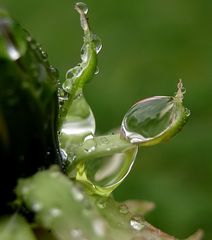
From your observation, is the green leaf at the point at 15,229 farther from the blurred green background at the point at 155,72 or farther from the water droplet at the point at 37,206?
the blurred green background at the point at 155,72

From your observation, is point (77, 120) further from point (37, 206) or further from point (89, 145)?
point (37, 206)

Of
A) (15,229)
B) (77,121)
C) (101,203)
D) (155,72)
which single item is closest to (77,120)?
(77,121)

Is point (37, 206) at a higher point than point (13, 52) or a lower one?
lower

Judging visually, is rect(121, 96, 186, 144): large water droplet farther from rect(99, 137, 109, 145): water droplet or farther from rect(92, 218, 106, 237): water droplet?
rect(92, 218, 106, 237): water droplet

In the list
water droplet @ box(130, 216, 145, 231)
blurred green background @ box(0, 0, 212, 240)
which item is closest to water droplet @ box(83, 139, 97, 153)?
water droplet @ box(130, 216, 145, 231)

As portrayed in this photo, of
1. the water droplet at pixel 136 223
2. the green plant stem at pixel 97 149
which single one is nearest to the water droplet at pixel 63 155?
the green plant stem at pixel 97 149

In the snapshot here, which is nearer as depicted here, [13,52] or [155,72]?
[13,52]
